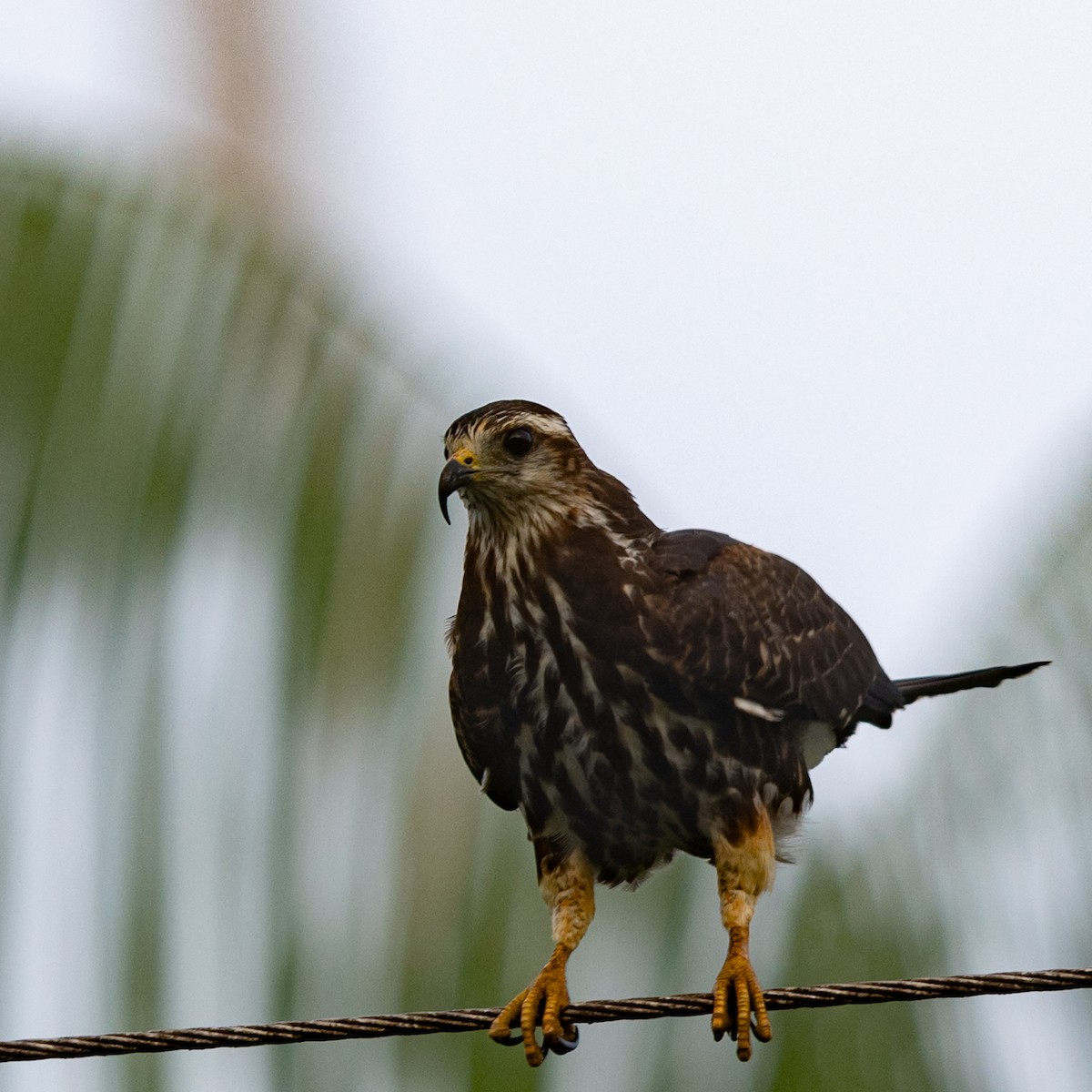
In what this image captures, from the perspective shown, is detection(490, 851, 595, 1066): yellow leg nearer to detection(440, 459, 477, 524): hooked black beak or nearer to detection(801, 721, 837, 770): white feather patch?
detection(801, 721, 837, 770): white feather patch

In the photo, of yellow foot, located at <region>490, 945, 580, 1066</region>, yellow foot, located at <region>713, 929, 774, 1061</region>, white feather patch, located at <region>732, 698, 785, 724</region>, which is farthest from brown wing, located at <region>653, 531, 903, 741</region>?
yellow foot, located at <region>490, 945, 580, 1066</region>

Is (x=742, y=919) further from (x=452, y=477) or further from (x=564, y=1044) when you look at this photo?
(x=452, y=477)

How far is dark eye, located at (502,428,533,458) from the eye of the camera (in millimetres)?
3822

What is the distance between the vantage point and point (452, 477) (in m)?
3.73

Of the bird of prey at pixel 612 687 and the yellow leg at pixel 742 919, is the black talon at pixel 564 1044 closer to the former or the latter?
the bird of prey at pixel 612 687


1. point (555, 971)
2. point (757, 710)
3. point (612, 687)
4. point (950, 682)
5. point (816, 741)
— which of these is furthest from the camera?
point (950, 682)

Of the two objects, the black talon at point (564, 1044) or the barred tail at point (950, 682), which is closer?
the black talon at point (564, 1044)

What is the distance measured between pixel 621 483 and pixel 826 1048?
5.61 feet

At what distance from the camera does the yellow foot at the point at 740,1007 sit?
368cm

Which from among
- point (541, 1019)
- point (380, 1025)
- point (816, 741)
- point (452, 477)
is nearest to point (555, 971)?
point (541, 1019)

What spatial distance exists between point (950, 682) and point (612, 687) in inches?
48.4

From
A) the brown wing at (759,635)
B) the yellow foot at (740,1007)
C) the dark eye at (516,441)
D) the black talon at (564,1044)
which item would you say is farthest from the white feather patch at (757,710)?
the black talon at (564,1044)

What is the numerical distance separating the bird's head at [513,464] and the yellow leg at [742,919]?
862 millimetres

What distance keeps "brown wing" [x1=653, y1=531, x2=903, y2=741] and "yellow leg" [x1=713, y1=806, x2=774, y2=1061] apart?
0.30m
